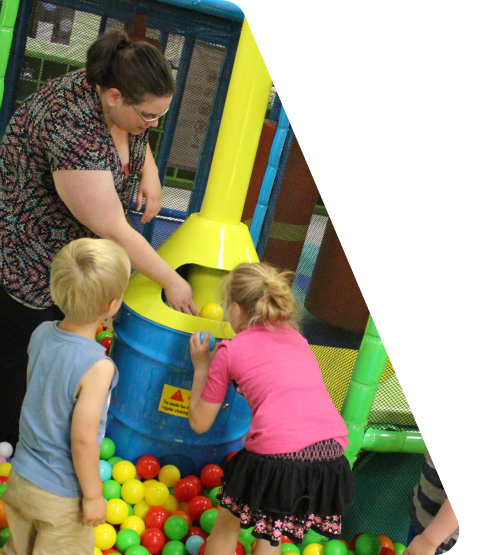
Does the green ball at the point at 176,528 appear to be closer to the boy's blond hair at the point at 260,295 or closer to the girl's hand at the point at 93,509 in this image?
the girl's hand at the point at 93,509

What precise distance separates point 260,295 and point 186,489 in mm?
882

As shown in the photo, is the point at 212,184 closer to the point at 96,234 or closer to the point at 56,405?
the point at 96,234

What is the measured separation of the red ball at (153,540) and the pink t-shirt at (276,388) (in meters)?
0.58

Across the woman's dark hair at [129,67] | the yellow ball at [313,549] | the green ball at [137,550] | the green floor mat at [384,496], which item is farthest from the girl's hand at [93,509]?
the green floor mat at [384,496]

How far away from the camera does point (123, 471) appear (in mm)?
2258

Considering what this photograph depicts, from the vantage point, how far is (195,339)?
1.97 meters

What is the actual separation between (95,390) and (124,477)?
0.96 meters

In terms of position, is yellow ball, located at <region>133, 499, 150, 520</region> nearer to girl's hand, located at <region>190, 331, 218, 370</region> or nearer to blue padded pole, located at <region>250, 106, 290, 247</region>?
girl's hand, located at <region>190, 331, 218, 370</region>

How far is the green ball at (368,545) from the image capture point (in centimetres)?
217

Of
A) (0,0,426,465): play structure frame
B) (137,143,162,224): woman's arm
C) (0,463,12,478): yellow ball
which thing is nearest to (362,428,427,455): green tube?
(0,0,426,465): play structure frame

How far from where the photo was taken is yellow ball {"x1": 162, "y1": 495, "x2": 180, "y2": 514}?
225 centimetres

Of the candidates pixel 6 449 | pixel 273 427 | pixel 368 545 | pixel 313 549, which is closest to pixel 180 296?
pixel 273 427

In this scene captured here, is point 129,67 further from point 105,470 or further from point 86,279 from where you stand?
point 105,470

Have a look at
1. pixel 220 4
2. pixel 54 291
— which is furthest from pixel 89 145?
pixel 220 4
